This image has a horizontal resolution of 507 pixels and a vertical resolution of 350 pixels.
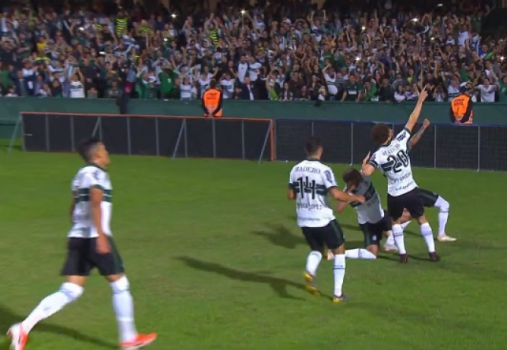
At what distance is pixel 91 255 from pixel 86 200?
0.49 metres

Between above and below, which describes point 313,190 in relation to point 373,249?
above

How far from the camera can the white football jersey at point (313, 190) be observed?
35.6 feet

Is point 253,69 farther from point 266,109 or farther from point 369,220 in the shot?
point 369,220

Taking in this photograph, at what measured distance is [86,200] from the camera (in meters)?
9.12

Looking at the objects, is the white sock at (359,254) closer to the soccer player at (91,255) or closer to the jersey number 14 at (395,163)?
the jersey number 14 at (395,163)

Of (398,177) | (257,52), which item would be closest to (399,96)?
(257,52)

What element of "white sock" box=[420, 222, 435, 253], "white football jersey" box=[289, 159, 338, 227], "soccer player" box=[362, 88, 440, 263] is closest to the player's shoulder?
"white football jersey" box=[289, 159, 338, 227]

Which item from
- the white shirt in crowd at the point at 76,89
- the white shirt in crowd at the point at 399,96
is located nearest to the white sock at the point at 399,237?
the white shirt in crowd at the point at 399,96

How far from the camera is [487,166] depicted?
2264cm

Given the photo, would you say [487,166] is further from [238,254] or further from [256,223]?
[238,254]

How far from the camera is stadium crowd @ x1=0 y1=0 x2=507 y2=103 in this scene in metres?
28.7

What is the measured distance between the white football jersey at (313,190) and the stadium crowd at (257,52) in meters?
16.6

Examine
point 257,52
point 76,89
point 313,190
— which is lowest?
point 313,190

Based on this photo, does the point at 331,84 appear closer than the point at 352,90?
No
